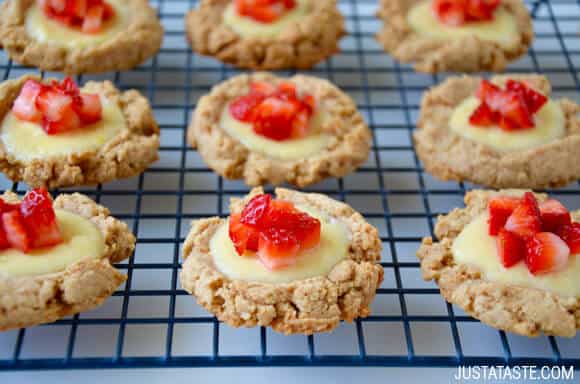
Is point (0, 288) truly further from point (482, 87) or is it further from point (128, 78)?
point (482, 87)

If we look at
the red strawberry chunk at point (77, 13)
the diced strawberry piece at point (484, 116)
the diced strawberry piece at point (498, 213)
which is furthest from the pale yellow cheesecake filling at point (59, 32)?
the diced strawberry piece at point (498, 213)

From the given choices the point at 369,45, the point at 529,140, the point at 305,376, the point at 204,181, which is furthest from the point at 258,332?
the point at 369,45

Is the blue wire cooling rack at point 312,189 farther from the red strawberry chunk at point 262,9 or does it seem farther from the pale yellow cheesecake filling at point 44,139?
the red strawberry chunk at point 262,9

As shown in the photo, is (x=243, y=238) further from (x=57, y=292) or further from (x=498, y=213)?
(x=498, y=213)

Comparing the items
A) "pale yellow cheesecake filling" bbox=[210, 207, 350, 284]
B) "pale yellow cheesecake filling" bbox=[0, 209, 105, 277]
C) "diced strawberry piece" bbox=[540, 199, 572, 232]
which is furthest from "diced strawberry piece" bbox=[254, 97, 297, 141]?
"diced strawberry piece" bbox=[540, 199, 572, 232]

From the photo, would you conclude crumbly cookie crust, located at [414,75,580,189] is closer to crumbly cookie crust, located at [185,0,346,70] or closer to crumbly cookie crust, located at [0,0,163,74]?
crumbly cookie crust, located at [185,0,346,70]

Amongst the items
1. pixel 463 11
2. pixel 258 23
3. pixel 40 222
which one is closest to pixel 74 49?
pixel 258 23
